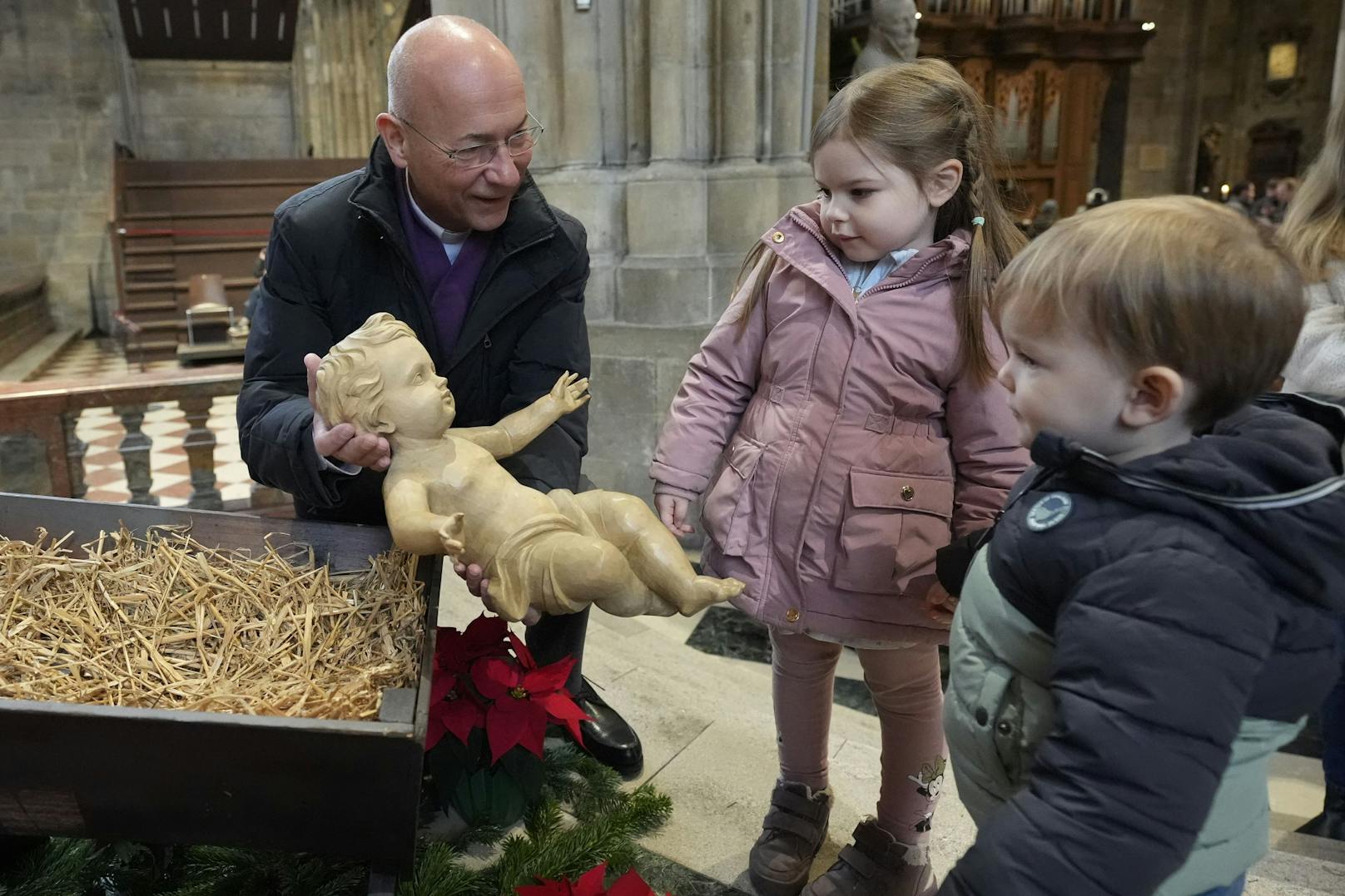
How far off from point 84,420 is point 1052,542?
781cm

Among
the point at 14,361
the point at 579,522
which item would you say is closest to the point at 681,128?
the point at 579,522

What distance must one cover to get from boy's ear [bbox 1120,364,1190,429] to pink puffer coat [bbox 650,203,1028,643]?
0.64 metres

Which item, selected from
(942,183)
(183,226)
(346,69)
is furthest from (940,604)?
(346,69)

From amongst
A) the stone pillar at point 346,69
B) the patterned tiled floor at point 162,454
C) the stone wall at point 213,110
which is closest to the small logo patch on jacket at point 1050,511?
the patterned tiled floor at point 162,454

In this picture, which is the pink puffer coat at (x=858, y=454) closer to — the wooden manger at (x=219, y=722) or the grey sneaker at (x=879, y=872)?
the grey sneaker at (x=879, y=872)

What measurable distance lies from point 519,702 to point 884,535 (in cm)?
74

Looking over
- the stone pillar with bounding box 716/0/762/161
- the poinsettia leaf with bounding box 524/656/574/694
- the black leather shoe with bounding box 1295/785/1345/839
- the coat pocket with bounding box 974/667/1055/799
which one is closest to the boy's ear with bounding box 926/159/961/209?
the coat pocket with bounding box 974/667/1055/799

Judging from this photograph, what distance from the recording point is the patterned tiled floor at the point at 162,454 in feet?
17.6

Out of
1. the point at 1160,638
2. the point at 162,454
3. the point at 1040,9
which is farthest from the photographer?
the point at 1040,9

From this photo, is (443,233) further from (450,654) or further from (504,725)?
(504,725)

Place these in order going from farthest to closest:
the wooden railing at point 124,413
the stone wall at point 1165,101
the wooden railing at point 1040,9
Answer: the stone wall at point 1165,101
the wooden railing at point 1040,9
the wooden railing at point 124,413

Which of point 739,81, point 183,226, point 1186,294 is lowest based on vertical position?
point 183,226

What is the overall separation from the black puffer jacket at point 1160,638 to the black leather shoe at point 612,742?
51.3 inches

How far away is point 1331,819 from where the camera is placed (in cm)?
221
